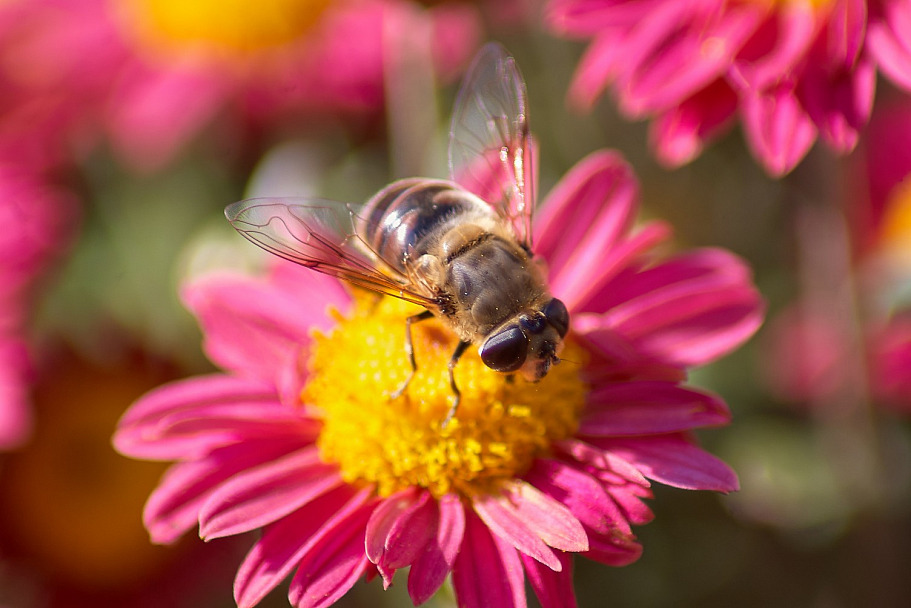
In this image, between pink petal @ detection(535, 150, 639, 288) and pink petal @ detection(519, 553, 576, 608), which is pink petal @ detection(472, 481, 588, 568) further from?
pink petal @ detection(535, 150, 639, 288)

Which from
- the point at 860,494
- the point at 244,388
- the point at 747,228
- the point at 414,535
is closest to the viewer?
the point at 414,535

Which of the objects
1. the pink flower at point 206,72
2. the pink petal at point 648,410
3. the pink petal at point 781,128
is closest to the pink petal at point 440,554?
the pink petal at point 648,410

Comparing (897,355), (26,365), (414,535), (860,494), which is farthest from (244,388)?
(897,355)

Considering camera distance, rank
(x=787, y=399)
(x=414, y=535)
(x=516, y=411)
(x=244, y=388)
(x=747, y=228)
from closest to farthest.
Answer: (x=414, y=535), (x=516, y=411), (x=244, y=388), (x=787, y=399), (x=747, y=228)

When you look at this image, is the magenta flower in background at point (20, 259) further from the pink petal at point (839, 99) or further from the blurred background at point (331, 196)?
the pink petal at point (839, 99)

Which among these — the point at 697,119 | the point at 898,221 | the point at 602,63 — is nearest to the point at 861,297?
the point at 898,221

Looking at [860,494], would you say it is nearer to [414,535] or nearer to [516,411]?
[516,411]

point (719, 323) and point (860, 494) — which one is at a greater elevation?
point (719, 323)

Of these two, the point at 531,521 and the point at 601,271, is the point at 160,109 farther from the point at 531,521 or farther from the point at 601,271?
the point at 531,521
